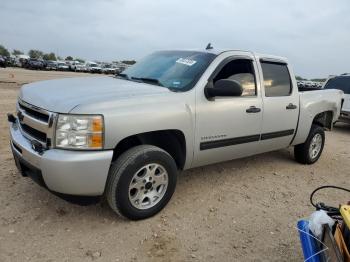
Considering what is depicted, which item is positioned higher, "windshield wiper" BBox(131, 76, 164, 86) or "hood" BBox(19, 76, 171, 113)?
"windshield wiper" BBox(131, 76, 164, 86)

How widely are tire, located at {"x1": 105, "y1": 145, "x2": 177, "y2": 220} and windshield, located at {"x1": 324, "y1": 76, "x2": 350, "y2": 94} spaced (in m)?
8.60

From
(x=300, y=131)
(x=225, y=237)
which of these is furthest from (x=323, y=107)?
(x=225, y=237)

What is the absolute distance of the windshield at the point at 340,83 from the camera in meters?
10.5

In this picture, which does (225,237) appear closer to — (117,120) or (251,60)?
(117,120)

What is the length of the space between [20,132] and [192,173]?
240 centimetres

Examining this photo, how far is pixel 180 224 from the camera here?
3.64m

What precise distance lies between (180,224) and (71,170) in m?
1.28

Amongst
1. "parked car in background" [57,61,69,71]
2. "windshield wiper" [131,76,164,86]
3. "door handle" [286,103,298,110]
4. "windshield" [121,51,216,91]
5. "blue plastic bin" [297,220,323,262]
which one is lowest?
"parked car in background" [57,61,69,71]

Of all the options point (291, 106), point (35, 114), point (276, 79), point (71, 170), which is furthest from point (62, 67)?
point (71, 170)

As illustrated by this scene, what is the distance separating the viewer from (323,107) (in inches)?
235

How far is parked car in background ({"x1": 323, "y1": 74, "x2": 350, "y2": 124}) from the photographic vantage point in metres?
10.2

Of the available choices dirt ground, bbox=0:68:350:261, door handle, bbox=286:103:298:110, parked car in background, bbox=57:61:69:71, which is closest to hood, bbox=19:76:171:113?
dirt ground, bbox=0:68:350:261

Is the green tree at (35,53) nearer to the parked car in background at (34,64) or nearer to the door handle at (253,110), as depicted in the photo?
the parked car in background at (34,64)

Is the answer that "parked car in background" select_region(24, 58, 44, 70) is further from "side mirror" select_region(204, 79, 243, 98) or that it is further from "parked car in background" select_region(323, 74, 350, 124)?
"side mirror" select_region(204, 79, 243, 98)
